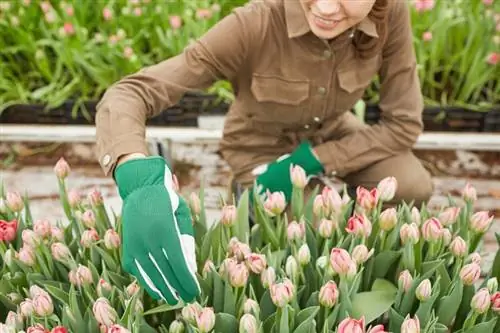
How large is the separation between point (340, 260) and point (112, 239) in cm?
33

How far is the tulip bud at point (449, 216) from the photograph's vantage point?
3.56ft

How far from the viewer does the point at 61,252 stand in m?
1.03

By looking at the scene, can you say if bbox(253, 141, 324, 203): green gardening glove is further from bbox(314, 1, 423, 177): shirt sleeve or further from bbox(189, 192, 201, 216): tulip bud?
bbox(189, 192, 201, 216): tulip bud

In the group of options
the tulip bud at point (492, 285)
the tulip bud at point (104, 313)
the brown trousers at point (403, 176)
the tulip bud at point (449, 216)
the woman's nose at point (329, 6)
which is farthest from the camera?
the brown trousers at point (403, 176)

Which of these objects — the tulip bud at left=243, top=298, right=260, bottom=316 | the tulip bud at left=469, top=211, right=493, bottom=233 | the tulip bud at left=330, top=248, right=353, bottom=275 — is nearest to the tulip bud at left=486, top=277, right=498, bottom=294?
the tulip bud at left=469, top=211, right=493, bottom=233

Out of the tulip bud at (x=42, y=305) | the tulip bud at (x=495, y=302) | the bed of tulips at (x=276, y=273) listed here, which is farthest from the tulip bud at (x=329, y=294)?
the tulip bud at (x=42, y=305)

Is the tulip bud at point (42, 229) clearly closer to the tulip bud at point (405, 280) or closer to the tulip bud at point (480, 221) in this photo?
the tulip bud at point (405, 280)

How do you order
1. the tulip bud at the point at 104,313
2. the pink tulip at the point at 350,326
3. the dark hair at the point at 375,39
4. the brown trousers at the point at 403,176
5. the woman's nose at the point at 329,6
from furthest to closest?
the brown trousers at the point at 403,176, the dark hair at the point at 375,39, the woman's nose at the point at 329,6, the tulip bud at the point at 104,313, the pink tulip at the point at 350,326

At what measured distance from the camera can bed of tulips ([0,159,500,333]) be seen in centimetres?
91

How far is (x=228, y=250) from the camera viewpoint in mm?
1024

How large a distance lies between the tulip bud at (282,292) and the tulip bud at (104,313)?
0.66ft

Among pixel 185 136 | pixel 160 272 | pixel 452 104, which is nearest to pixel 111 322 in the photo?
pixel 160 272

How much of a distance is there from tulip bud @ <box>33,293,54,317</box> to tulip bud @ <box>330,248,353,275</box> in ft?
1.18

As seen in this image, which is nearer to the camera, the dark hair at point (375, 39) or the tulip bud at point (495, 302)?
the tulip bud at point (495, 302)
